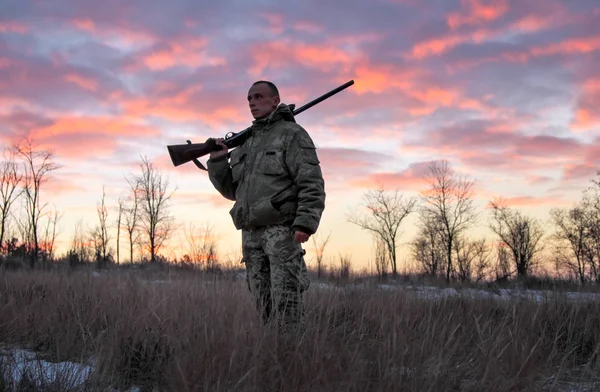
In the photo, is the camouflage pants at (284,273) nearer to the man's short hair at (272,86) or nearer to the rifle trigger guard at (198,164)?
the rifle trigger guard at (198,164)

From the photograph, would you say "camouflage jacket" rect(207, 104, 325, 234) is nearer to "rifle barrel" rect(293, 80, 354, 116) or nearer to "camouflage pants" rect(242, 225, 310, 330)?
"camouflage pants" rect(242, 225, 310, 330)

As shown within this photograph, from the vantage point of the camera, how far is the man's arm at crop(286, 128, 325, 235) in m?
3.60

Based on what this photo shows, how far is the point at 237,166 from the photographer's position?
417 centimetres

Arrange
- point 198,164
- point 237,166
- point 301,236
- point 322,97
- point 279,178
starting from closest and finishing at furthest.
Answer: point 301,236 → point 279,178 → point 237,166 → point 198,164 → point 322,97

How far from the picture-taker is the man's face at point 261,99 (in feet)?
13.2

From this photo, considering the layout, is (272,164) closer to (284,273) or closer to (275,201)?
(275,201)

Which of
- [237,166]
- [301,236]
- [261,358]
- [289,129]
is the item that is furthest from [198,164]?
[261,358]

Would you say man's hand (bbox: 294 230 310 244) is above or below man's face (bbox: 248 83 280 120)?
below

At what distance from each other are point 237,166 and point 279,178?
502 millimetres

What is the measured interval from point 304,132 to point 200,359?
1.93 m

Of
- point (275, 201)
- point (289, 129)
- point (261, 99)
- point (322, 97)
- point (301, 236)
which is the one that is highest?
point (322, 97)

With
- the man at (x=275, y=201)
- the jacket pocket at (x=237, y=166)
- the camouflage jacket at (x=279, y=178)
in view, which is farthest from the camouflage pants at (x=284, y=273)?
the jacket pocket at (x=237, y=166)

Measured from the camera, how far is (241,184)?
4.07m

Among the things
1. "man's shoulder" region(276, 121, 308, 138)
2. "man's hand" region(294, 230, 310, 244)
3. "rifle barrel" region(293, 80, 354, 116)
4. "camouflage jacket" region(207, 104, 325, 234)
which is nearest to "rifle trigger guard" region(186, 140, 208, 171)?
"camouflage jacket" region(207, 104, 325, 234)
